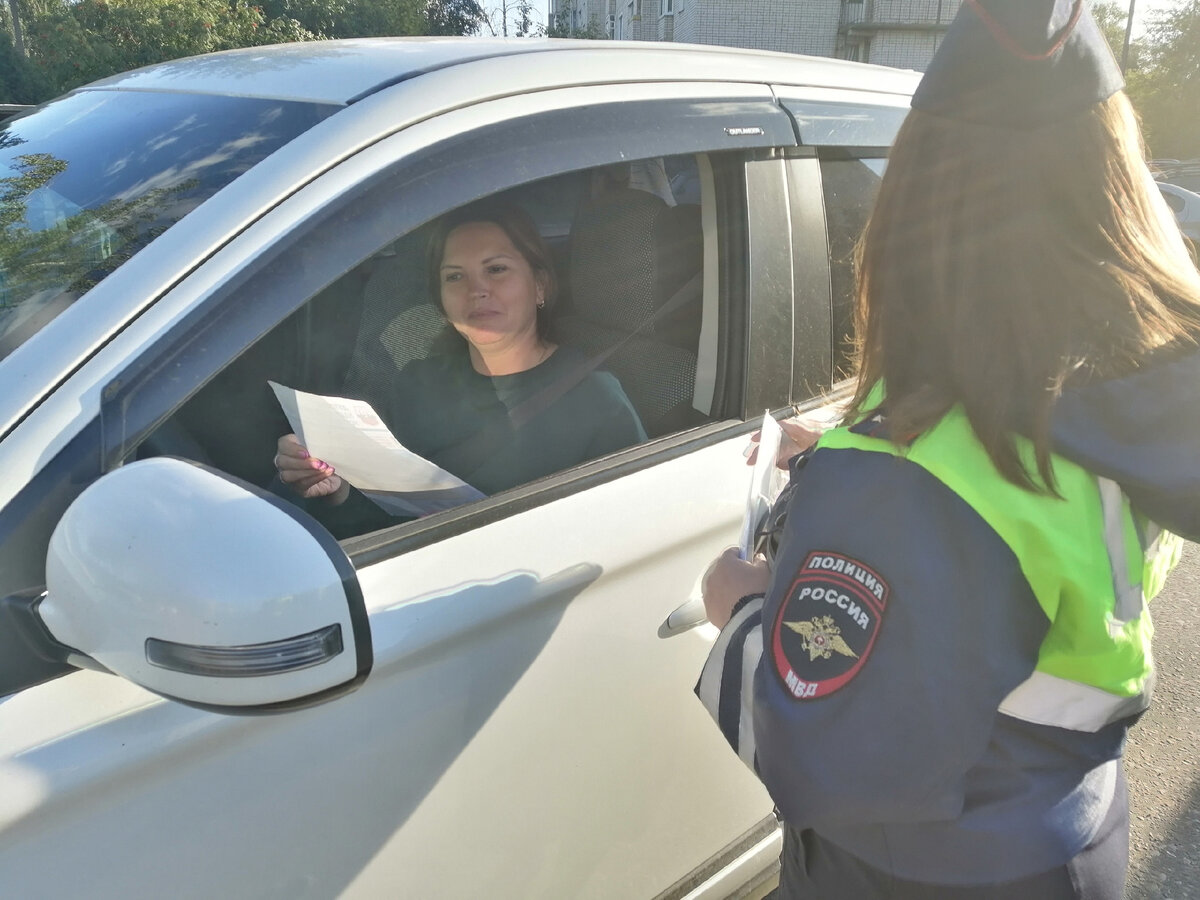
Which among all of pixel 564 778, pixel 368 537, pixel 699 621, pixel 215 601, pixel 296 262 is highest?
pixel 296 262

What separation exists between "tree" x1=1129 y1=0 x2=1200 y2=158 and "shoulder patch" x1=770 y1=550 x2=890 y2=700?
1832 inches

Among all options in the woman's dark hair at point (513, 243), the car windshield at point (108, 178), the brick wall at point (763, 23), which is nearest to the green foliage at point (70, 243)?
the car windshield at point (108, 178)

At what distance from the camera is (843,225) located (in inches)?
75.1

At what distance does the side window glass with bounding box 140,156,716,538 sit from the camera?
5.34ft

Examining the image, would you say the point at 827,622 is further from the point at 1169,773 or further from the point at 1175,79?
the point at 1175,79

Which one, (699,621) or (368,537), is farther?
(699,621)

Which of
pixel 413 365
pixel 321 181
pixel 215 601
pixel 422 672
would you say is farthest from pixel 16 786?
pixel 413 365

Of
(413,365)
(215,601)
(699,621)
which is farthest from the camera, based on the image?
(413,365)

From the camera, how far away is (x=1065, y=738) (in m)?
1.07

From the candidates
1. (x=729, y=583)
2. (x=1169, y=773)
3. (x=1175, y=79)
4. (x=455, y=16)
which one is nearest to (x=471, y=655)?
(x=729, y=583)

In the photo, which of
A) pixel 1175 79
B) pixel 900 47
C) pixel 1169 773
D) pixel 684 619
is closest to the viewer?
pixel 684 619

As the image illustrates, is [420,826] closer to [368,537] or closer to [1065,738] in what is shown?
[368,537]

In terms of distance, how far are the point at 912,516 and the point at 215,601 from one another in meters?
0.64

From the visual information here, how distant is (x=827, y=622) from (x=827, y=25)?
28339 millimetres
